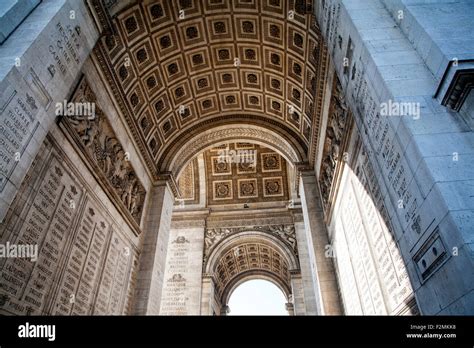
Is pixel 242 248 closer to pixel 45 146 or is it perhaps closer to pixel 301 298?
pixel 301 298

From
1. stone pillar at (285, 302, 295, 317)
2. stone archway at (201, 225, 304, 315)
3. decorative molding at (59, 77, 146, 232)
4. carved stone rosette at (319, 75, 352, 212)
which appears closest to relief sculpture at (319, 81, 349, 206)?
carved stone rosette at (319, 75, 352, 212)

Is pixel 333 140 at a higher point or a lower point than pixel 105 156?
higher

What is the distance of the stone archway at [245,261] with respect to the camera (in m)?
18.8

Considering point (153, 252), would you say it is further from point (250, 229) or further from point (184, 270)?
point (250, 229)

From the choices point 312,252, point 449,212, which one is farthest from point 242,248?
point 449,212

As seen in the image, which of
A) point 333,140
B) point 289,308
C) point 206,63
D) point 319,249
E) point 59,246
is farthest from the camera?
point 289,308

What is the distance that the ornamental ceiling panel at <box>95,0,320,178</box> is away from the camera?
9969 mm

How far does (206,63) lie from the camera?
12.6 metres

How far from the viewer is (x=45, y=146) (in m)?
6.36

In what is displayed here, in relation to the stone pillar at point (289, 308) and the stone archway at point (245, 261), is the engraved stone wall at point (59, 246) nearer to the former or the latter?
the stone archway at point (245, 261)

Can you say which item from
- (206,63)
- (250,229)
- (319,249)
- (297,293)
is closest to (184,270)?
(250,229)

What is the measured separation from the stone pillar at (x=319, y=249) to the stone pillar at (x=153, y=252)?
6069 millimetres

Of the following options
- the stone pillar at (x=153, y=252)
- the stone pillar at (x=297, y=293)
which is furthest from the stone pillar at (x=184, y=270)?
the stone pillar at (x=153, y=252)

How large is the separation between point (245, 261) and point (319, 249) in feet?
46.4
